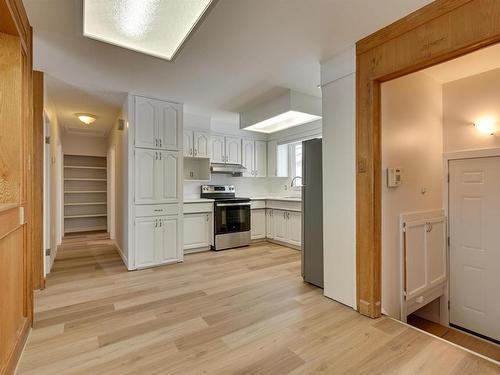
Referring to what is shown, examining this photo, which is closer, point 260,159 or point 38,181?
point 38,181

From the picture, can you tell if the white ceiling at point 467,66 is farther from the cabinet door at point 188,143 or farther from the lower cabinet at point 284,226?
the cabinet door at point 188,143

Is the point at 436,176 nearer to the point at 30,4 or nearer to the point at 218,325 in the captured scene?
the point at 218,325

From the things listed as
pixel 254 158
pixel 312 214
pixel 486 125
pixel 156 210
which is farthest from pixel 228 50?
pixel 254 158

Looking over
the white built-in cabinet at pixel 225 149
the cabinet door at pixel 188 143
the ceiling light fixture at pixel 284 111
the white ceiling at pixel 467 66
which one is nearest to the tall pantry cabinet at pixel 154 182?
the cabinet door at pixel 188 143

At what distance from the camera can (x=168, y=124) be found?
3957 mm

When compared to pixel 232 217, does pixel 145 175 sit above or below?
above

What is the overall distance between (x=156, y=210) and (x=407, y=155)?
3.22 m

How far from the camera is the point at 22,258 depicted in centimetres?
203

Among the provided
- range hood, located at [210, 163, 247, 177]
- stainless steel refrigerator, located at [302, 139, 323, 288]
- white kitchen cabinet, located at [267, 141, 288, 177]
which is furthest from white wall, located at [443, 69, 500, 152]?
range hood, located at [210, 163, 247, 177]

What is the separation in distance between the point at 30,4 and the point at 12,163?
1138mm

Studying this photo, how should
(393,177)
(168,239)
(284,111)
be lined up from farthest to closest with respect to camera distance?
1. (168,239)
2. (284,111)
3. (393,177)

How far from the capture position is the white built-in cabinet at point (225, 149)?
529cm

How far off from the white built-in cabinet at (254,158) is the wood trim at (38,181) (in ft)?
11.4

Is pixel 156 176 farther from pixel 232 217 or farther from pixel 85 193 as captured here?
pixel 85 193
